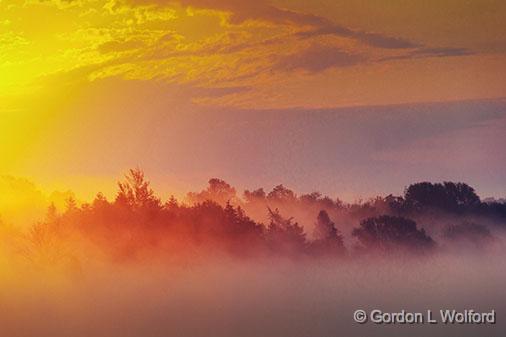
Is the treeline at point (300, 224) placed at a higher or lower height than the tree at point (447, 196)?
lower

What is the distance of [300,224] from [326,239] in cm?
22

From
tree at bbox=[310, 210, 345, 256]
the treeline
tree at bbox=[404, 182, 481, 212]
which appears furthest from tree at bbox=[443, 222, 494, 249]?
tree at bbox=[310, 210, 345, 256]

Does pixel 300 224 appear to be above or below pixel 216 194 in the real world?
below

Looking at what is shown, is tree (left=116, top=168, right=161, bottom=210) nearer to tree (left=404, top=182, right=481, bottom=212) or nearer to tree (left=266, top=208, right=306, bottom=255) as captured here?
tree (left=266, top=208, right=306, bottom=255)

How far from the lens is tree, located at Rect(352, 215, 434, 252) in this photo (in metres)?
6.32

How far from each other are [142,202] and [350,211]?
4.96 feet

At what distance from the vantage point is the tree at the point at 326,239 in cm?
629

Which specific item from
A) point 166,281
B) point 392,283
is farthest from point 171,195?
point 392,283

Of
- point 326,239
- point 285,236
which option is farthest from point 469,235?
point 285,236

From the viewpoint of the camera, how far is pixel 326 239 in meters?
6.32

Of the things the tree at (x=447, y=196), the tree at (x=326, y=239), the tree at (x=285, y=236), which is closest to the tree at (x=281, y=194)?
the tree at (x=285, y=236)

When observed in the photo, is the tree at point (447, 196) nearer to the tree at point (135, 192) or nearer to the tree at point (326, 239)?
the tree at point (326, 239)

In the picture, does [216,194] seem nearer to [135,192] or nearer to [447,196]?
[135,192]

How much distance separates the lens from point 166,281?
6.12m
